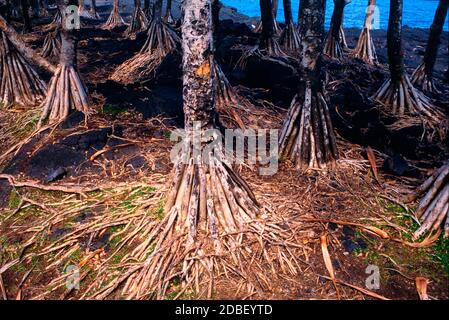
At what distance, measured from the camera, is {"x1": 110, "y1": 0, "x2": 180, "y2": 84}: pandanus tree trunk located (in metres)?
7.25

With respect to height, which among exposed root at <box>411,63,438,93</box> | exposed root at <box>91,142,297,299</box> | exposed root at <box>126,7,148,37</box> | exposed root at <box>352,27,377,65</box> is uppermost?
exposed root at <box>126,7,148,37</box>

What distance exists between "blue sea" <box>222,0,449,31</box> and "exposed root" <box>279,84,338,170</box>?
12.3 m

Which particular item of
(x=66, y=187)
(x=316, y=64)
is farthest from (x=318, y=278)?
(x=66, y=187)

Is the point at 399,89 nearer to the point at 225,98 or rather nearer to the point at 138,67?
the point at 225,98

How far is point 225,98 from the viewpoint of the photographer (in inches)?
217

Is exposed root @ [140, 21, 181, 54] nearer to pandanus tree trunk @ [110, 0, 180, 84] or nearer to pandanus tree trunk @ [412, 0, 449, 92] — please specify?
pandanus tree trunk @ [110, 0, 180, 84]

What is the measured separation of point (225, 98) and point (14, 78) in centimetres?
320

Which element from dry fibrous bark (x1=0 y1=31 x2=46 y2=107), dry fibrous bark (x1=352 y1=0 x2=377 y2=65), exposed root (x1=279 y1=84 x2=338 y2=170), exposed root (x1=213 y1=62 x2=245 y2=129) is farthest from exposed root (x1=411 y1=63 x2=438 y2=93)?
dry fibrous bark (x1=0 y1=31 x2=46 y2=107)

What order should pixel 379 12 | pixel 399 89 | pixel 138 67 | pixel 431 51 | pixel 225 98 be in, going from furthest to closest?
1. pixel 379 12
2. pixel 138 67
3. pixel 431 51
4. pixel 399 89
5. pixel 225 98

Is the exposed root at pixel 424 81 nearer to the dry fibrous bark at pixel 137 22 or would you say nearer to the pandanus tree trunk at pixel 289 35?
the pandanus tree trunk at pixel 289 35

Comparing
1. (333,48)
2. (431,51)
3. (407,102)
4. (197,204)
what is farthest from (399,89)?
(197,204)

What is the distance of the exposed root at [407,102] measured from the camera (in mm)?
5492

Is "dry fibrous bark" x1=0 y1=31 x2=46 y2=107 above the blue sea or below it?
below

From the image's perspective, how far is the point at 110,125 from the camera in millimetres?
→ 4914
